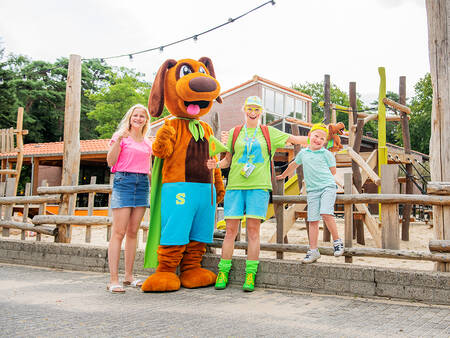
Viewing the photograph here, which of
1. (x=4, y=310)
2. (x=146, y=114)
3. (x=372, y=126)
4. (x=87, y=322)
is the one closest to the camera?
(x=87, y=322)

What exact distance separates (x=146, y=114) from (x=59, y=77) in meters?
30.8

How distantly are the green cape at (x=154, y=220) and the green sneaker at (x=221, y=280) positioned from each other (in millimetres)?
671

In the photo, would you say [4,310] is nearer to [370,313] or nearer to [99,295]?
[99,295]

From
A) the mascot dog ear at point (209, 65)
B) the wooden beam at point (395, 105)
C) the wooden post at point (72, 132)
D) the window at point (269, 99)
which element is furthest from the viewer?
the window at point (269, 99)

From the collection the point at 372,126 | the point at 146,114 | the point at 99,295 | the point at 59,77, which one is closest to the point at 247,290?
the point at 99,295

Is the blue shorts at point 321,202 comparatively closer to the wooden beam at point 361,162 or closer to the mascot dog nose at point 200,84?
the mascot dog nose at point 200,84

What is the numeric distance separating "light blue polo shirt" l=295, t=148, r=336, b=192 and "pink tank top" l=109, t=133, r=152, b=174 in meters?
1.61

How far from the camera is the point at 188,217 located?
14.3 ft

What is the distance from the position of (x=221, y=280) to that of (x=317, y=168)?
1.51 meters

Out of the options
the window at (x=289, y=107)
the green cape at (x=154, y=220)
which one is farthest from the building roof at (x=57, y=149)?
the green cape at (x=154, y=220)

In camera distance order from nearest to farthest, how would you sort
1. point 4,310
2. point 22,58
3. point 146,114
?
point 4,310 < point 146,114 < point 22,58

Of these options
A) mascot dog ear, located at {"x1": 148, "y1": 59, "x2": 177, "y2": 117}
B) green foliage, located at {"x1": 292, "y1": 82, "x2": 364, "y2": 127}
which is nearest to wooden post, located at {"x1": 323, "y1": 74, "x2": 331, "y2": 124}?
mascot dog ear, located at {"x1": 148, "y1": 59, "x2": 177, "y2": 117}

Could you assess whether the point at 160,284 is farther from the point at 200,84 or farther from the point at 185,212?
the point at 200,84

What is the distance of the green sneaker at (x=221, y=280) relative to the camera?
14.1 feet
